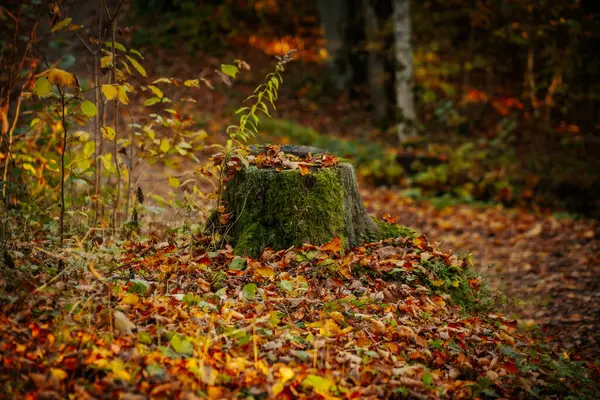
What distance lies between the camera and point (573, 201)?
984 cm

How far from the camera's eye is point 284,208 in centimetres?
413

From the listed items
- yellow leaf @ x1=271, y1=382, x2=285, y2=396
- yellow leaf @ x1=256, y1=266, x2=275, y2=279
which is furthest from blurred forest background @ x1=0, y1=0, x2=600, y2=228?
yellow leaf @ x1=271, y1=382, x2=285, y2=396

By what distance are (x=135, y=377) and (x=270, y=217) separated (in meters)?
1.88

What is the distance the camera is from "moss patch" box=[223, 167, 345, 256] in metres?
4.12

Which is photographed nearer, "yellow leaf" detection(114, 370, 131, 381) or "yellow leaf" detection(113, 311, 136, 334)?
"yellow leaf" detection(114, 370, 131, 381)

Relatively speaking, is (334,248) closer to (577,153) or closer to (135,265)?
(135,265)

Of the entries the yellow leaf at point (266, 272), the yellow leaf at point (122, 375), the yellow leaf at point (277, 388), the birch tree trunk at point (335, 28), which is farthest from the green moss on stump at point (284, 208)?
the birch tree trunk at point (335, 28)

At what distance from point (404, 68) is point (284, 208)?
9884mm

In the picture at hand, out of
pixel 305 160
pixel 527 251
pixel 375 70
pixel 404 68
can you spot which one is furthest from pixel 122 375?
pixel 375 70

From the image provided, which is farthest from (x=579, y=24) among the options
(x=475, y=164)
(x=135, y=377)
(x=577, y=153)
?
(x=135, y=377)

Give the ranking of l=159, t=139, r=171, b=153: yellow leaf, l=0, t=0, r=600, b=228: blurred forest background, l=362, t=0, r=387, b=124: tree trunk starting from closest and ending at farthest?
l=159, t=139, r=171, b=153: yellow leaf, l=0, t=0, r=600, b=228: blurred forest background, l=362, t=0, r=387, b=124: tree trunk

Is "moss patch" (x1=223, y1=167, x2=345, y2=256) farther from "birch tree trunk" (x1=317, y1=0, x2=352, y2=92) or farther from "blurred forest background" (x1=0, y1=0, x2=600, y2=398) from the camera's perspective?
"birch tree trunk" (x1=317, y1=0, x2=352, y2=92)

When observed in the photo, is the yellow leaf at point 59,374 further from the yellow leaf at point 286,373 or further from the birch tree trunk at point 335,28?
the birch tree trunk at point 335,28

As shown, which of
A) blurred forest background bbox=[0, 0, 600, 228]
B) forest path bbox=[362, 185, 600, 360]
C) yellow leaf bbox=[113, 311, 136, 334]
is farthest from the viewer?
blurred forest background bbox=[0, 0, 600, 228]
